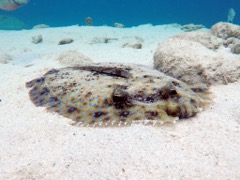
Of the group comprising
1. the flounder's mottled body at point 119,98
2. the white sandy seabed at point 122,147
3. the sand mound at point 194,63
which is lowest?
the white sandy seabed at point 122,147

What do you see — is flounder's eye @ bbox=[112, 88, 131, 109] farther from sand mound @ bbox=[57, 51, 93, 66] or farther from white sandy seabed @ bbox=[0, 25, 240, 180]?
sand mound @ bbox=[57, 51, 93, 66]

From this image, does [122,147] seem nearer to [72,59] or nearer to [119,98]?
[119,98]

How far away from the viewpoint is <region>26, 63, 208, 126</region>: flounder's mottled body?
12.0 feet

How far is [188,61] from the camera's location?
18.8ft

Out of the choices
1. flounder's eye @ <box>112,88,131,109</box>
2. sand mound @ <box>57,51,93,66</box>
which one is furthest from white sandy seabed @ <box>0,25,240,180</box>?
sand mound @ <box>57,51,93,66</box>

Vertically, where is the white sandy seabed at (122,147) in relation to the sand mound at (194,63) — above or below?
below

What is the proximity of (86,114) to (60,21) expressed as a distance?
73.4 meters

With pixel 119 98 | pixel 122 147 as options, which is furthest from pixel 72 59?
pixel 122 147

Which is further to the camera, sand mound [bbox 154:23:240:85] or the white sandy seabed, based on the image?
sand mound [bbox 154:23:240:85]

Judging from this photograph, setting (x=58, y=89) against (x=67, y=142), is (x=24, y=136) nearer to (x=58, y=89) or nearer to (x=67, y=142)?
(x=67, y=142)

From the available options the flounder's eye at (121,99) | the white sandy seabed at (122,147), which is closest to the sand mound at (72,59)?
the white sandy seabed at (122,147)

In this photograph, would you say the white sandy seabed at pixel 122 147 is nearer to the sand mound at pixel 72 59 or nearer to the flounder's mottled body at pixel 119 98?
the flounder's mottled body at pixel 119 98

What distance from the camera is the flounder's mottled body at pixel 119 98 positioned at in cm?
365

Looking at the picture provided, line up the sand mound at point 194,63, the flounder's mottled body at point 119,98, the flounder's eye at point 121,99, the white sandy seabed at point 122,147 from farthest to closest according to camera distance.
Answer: the sand mound at point 194,63 → the flounder's eye at point 121,99 → the flounder's mottled body at point 119,98 → the white sandy seabed at point 122,147
